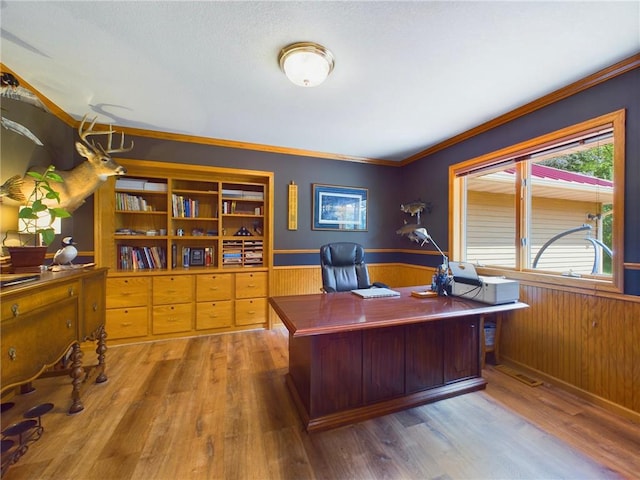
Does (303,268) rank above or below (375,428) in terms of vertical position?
above

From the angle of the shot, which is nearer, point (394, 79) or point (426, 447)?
point (426, 447)

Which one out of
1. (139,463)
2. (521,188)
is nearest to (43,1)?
(139,463)

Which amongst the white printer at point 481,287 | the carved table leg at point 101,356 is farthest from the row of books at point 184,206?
the white printer at point 481,287

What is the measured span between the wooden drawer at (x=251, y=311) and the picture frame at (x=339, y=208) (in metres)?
1.27

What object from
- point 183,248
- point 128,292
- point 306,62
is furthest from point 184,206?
point 306,62

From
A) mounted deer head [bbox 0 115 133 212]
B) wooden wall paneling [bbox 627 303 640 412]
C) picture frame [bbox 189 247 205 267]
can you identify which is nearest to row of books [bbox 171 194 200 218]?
picture frame [bbox 189 247 205 267]

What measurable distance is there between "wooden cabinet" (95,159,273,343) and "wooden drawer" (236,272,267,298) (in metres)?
0.01

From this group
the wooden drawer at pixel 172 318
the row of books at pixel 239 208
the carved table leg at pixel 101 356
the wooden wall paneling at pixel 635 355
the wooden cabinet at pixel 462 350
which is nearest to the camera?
the wooden wall paneling at pixel 635 355

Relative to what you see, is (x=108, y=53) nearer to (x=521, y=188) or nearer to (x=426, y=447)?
(x=426, y=447)

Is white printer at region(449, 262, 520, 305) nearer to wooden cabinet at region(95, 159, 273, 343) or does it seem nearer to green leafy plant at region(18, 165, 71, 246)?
wooden cabinet at region(95, 159, 273, 343)

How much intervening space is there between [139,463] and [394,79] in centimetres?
289

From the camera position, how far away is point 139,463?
1351 millimetres

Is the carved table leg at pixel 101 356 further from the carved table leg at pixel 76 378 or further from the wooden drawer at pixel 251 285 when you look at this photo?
the wooden drawer at pixel 251 285

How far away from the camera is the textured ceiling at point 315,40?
4.56 ft
